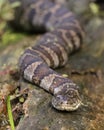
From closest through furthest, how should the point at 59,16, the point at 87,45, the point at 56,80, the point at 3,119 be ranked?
the point at 3,119
the point at 56,80
the point at 87,45
the point at 59,16

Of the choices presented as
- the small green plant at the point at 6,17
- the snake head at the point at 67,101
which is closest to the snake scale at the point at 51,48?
the snake head at the point at 67,101

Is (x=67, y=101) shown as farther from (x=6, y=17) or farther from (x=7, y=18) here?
(x=7, y=18)

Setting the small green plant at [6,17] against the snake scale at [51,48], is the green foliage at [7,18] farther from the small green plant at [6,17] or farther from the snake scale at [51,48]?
the snake scale at [51,48]

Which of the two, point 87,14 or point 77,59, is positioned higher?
point 77,59

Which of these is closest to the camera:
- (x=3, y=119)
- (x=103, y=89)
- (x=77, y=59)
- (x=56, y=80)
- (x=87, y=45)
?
(x=3, y=119)

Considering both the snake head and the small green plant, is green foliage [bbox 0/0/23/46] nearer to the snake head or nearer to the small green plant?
the small green plant

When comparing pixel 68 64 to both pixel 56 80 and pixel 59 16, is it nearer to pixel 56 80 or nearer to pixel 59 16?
pixel 56 80

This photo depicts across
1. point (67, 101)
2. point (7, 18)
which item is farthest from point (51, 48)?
A: point (7, 18)

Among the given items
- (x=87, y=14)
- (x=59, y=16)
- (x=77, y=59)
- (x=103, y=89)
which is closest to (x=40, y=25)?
(x=59, y=16)
